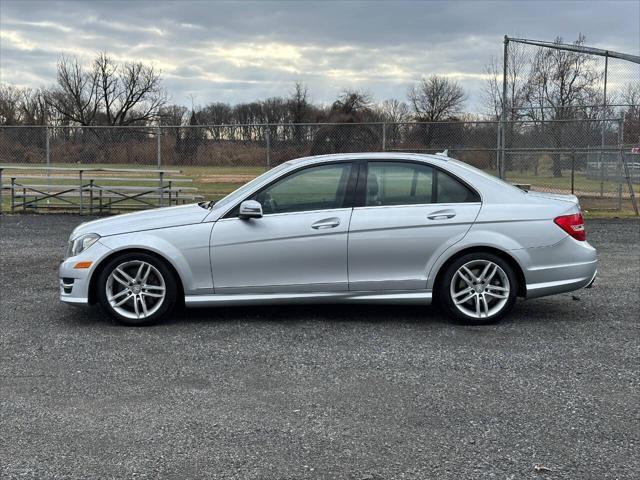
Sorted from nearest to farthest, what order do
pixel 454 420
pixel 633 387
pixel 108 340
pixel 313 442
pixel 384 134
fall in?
pixel 313 442 → pixel 454 420 → pixel 633 387 → pixel 108 340 → pixel 384 134

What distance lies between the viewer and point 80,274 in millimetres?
5707

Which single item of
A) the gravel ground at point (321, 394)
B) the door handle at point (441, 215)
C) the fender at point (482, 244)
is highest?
the door handle at point (441, 215)

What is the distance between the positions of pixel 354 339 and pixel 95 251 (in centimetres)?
236

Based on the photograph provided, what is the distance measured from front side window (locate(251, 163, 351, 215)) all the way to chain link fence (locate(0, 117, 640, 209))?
9.81m

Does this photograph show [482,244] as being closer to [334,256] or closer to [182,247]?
[334,256]

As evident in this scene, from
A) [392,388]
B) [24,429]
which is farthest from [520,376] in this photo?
[24,429]

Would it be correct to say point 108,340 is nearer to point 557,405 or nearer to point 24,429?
point 24,429

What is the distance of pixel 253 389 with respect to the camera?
4289 millimetres

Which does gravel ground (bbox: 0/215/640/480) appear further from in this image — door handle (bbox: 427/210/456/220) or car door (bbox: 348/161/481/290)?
door handle (bbox: 427/210/456/220)

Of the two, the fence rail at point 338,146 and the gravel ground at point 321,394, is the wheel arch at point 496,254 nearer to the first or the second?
the gravel ground at point 321,394

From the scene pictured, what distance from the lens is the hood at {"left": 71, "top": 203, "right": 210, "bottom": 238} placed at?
578cm

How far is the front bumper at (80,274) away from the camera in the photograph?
18.7 ft

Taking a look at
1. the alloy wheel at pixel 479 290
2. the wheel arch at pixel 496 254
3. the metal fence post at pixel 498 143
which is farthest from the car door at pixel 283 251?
the metal fence post at pixel 498 143

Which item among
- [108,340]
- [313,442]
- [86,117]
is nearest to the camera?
[313,442]
